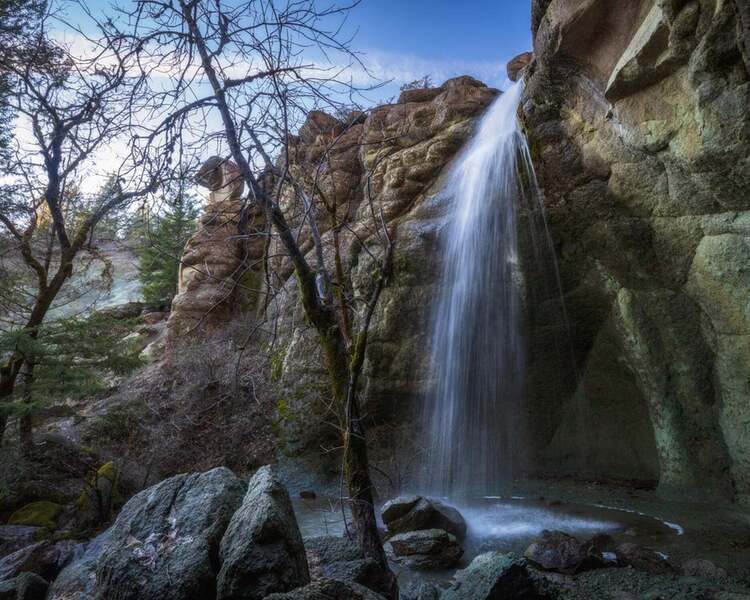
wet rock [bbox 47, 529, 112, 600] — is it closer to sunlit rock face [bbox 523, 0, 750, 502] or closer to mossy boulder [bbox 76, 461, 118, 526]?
mossy boulder [bbox 76, 461, 118, 526]

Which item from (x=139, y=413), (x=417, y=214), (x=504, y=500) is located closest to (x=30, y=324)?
(x=139, y=413)

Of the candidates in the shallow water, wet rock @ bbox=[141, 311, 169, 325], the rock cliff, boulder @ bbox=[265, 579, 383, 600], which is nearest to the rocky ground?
boulder @ bbox=[265, 579, 383, 600]

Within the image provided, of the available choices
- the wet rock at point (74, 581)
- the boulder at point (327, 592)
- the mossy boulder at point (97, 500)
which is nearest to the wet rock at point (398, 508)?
the wet rock at point (74, 581)

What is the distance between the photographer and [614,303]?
827cm

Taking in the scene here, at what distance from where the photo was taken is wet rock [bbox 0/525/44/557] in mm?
6281

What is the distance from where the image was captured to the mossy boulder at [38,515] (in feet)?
23.1

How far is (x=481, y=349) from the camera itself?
29.2ft

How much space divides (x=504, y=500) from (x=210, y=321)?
10071 mm

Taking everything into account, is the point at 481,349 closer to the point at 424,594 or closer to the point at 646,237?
the point at 646,237

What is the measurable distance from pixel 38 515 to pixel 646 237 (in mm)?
9969

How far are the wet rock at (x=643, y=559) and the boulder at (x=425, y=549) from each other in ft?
5.49

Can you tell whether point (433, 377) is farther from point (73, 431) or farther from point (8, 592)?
point (73, 431)

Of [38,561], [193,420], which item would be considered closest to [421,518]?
[38,561]

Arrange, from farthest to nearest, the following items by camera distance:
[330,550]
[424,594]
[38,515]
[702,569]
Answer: [38,515], [702,569], [330,550], [424,594]
